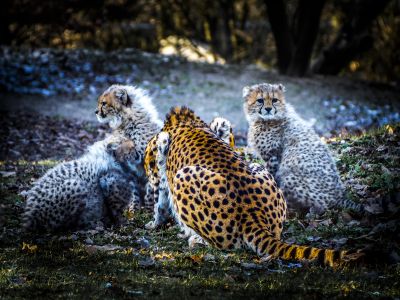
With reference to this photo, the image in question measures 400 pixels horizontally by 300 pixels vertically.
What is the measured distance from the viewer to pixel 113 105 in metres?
8.51

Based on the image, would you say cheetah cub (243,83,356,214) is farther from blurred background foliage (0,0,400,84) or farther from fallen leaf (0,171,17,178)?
blurred background foliage (0,0,400,84)

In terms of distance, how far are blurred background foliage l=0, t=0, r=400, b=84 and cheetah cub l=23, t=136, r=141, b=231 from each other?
437 inches

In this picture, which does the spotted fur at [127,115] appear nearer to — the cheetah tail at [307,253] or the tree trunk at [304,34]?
the cheetah tail at [307,253]

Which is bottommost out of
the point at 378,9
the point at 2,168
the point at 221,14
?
the point at 2,168

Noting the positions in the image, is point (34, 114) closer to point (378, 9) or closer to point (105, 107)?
point (105, 107)

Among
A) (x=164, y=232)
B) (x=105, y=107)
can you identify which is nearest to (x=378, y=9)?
(x=105, y=107)

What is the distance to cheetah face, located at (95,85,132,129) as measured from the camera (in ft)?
27.9

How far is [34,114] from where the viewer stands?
48.8 ft

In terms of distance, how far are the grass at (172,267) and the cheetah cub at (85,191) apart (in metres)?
0.22

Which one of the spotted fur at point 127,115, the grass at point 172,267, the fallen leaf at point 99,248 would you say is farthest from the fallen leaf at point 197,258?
the spotted fur at point 127,115

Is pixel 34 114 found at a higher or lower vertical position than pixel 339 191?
higher

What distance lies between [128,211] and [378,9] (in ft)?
43.5

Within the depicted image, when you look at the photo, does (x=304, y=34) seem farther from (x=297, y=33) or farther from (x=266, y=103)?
(x=266, y=103)

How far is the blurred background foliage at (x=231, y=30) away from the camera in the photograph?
747 inches
